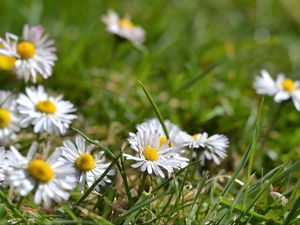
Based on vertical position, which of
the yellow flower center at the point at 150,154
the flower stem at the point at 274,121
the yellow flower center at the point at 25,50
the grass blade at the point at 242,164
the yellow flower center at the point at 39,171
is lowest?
the flower stem at the point at 274,121

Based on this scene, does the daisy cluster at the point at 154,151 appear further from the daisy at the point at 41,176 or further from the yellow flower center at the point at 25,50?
the yellow flower center at the point at 25,50

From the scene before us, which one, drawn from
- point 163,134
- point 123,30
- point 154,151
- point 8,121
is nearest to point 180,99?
point 123,30

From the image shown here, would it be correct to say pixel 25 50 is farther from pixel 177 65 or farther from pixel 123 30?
pixel 177 65

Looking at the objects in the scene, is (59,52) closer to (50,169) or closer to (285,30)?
(50,169)

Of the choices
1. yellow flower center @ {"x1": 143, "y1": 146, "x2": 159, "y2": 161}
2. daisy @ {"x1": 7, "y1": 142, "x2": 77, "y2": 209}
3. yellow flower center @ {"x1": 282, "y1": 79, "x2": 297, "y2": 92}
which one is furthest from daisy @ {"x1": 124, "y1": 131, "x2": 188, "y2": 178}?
yellow flower center @ {"x1": 282, "y1": 79, "x2": 297, "y2": 92}

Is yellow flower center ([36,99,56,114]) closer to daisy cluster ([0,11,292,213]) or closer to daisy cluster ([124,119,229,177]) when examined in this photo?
daisy cluster ([0,11,292,213])

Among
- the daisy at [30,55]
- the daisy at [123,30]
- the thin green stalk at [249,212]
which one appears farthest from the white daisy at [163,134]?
the daisy at [123,30]
